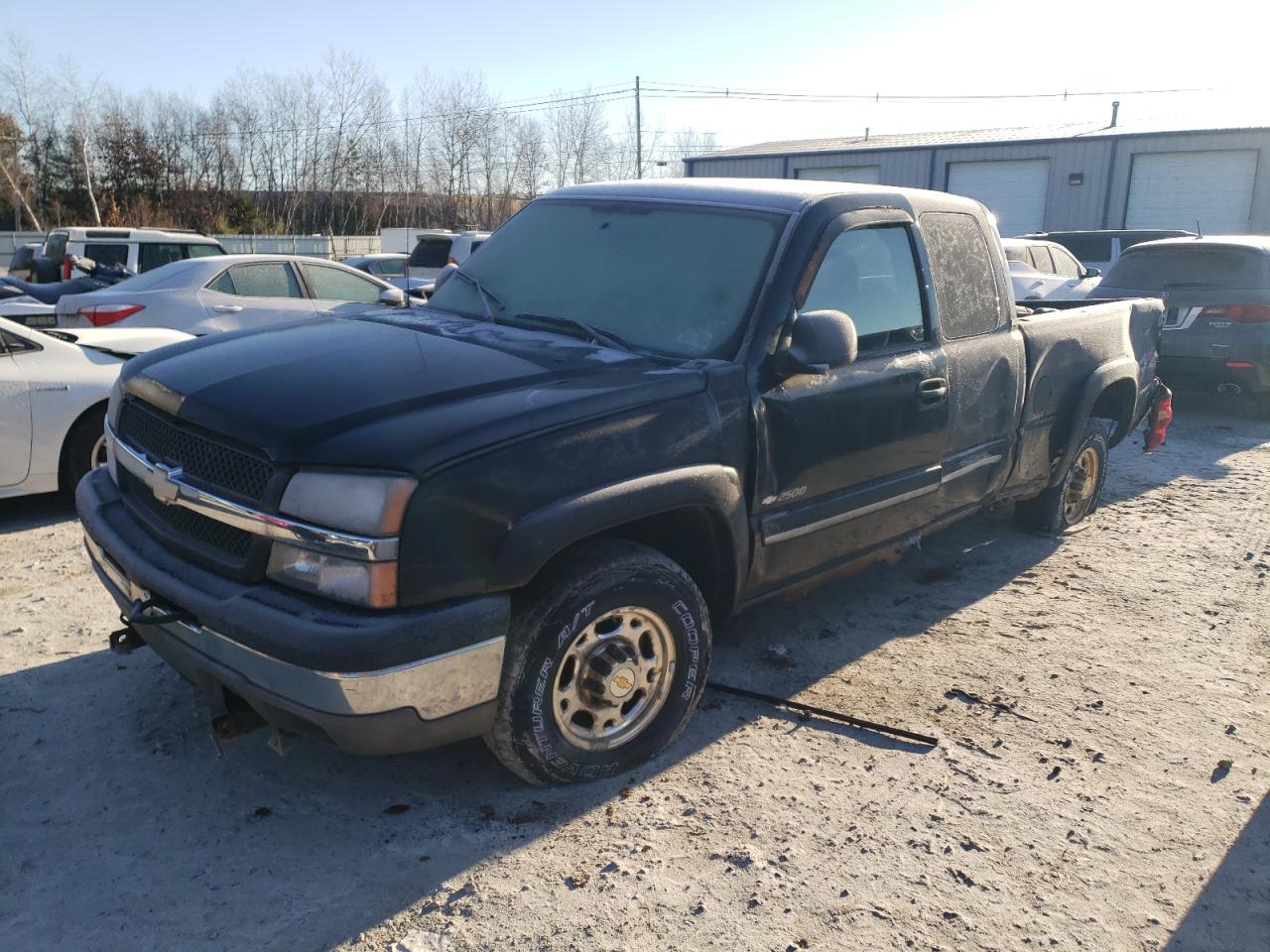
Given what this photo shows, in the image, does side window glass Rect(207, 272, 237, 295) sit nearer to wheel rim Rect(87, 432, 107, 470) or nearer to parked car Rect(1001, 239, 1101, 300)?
wheel rim Rect(87, 432, 107, 470)

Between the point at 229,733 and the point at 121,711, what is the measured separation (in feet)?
3.59

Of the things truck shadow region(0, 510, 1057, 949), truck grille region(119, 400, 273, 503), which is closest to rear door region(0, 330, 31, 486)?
truck shadow region(0, 510, 1057, 949)

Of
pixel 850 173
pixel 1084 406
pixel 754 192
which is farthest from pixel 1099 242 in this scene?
pixel 754 192

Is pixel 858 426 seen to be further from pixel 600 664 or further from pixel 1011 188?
pixel 1011 188

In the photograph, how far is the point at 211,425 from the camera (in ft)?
9.89

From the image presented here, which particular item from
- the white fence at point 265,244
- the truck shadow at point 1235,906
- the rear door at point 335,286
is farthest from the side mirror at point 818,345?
the white fence at point 265,244

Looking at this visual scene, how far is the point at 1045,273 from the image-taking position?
13938mm

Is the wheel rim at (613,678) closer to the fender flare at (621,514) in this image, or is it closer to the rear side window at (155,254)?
the fender flare at (621,514)

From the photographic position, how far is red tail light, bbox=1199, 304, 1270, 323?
980 cm

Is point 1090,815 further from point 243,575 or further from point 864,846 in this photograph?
point 243,575

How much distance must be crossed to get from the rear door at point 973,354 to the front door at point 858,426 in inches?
5.6

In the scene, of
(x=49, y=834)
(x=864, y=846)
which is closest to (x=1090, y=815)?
(x=864, y=846)

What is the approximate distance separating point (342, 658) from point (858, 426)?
7.41 feet

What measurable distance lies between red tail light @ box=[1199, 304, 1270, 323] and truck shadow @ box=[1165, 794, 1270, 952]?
8.15m
